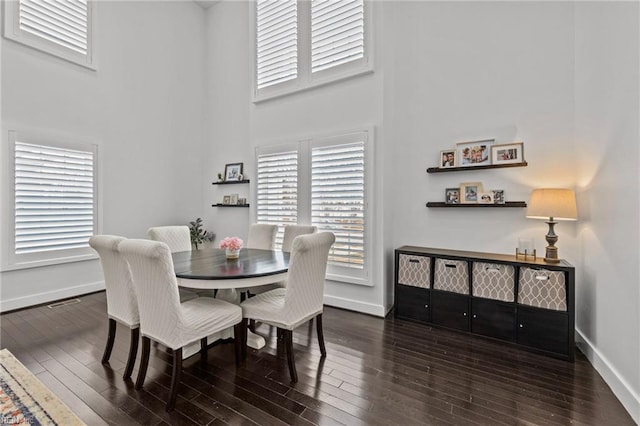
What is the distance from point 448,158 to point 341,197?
1308mm

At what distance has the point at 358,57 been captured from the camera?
3531mm

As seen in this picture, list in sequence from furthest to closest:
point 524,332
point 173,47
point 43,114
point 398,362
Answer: point 173,47
point 43,114
point 524,332
point 398,362

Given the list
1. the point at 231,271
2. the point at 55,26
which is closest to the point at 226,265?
the point at 231,271

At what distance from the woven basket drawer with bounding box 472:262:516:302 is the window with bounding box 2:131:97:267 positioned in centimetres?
478

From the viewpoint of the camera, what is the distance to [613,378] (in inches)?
79.6

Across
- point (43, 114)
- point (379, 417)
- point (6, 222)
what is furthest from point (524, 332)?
point (43, 114)

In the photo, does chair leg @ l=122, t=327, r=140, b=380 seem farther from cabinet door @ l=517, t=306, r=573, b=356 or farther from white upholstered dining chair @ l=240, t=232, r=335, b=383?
cabinet door @ l=517, t=306, r=573, b=356

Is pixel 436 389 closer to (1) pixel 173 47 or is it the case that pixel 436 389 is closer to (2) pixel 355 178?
(2) pixel 355 178

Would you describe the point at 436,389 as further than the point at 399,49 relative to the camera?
No

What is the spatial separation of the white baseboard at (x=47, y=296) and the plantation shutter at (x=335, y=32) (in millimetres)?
4205

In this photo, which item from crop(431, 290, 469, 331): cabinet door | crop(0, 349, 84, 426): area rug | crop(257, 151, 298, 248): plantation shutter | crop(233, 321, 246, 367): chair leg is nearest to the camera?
crop(0, 349, 84, 426): area rug

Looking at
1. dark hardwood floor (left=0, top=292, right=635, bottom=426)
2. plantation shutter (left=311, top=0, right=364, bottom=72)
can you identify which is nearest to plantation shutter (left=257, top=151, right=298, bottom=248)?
plantation shutter (left=311, top=0, right=364, bottom=72)

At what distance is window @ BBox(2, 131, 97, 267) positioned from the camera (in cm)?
345

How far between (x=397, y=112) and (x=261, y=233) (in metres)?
2.22
